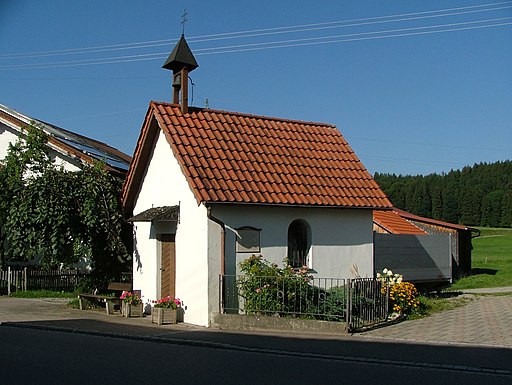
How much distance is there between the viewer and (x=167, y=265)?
1750 centimetres

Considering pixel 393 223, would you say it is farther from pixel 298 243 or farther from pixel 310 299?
pixel 310 299

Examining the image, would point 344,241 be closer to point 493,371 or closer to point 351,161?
point 351,161

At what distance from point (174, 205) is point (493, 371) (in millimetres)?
9066

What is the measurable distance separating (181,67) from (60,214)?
17.2 feet

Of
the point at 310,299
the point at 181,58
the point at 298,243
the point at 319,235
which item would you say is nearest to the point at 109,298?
the point at 298,243

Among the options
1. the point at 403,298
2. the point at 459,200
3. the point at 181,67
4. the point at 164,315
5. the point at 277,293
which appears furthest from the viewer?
the point at 459,200

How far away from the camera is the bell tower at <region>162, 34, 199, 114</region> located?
57.4 ft

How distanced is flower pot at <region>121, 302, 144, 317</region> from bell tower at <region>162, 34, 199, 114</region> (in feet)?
17.2

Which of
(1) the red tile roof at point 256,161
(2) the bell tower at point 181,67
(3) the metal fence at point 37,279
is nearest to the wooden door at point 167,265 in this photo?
(1) the red tile roof at point 256,161

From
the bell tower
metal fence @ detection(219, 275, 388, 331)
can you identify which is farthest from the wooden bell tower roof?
metal fence @ detection(219, 275, 388, 331)

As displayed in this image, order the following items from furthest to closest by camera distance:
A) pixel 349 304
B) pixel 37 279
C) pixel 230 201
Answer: pixel 37 279 < pixel 230 201 < pixel 349 304

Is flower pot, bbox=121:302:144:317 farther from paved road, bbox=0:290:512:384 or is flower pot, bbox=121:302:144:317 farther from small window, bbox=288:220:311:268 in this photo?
small window, bbox=288:220:311:268

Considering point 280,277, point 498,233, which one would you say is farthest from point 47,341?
point 498,233

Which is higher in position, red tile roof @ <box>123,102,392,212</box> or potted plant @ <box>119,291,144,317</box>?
red tile roof @ <box>123,102,392,212</box>
